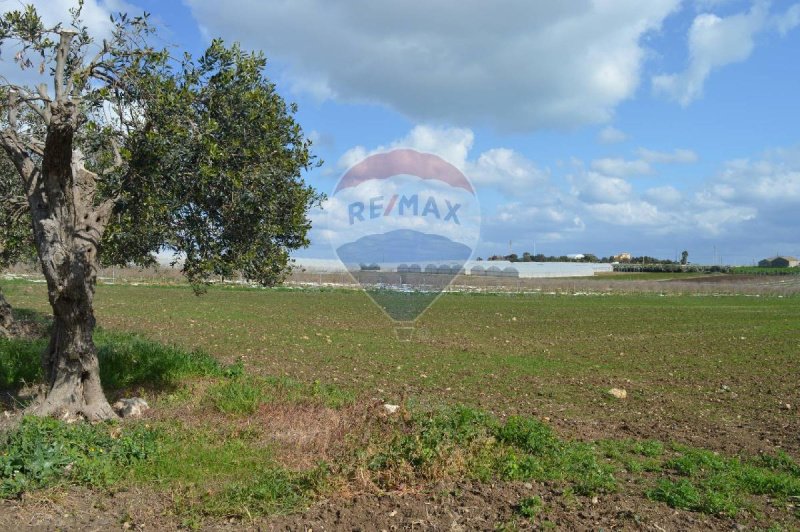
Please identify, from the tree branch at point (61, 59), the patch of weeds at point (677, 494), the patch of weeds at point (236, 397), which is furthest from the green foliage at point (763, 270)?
the tree branch at point (61, 59)

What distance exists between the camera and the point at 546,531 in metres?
6.18

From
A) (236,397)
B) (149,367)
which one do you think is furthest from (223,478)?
(149,367)

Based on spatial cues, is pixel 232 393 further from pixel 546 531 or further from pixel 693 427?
pixel 693 427

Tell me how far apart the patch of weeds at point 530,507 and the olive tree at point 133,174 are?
6.54m

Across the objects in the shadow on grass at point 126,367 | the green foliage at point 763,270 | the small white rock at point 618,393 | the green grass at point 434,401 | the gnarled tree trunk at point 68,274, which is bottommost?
the small white rock at point 618,393

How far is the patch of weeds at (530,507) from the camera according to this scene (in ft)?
21.2

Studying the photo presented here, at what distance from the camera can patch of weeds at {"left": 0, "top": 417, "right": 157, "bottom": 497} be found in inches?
274

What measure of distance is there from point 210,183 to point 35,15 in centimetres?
374

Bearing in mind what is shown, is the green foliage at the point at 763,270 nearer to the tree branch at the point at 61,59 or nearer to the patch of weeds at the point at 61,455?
the tree branch at the point at 61,59

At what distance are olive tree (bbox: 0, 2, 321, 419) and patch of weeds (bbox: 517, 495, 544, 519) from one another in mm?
6535

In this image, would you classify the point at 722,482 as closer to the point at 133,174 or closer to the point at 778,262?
the point at 133,174

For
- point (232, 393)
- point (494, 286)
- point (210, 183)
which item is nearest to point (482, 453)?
point (232, 393)

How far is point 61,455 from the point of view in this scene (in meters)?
7.35

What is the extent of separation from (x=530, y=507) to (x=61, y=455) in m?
5.49
